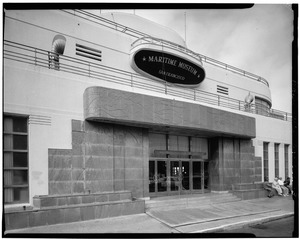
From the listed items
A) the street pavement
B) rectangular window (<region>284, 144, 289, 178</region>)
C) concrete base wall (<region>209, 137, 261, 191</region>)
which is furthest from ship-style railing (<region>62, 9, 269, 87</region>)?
the street pavement

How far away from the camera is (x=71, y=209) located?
9.02m

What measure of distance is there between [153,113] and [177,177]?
180 inches

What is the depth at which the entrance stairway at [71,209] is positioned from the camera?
8172mm

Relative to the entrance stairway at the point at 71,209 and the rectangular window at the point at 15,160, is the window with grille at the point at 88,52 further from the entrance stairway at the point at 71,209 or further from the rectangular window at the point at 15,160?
the entrance stairway at the point at 71,209

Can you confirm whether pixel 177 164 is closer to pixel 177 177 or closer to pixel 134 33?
pixel 177 177

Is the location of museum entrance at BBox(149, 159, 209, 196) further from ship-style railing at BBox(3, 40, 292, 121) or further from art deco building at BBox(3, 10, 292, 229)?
ship-style railing at BBox(3, 40, 292, 121)

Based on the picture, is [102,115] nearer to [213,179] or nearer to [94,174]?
[94,174]

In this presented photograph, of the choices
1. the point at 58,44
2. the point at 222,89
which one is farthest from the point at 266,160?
the point at 58,44

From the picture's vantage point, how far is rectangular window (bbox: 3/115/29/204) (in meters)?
8.78

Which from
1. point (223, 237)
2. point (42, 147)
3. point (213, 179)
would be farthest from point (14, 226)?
point (213, 179)

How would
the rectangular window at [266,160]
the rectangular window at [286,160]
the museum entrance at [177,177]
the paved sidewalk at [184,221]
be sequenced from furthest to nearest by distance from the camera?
1. the rectangular window at [286,160]
2. the rectangular window at [266,160]
3. the museum entrance at [177,177]
4. the paved sidewalk at [184,221]

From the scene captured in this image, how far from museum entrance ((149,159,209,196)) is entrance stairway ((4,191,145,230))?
110 inches

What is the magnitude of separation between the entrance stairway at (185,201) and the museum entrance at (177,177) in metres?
0.57

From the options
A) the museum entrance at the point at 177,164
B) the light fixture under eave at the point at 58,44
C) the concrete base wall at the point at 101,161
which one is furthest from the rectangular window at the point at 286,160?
the light fixture under eave at the point at 58,44
